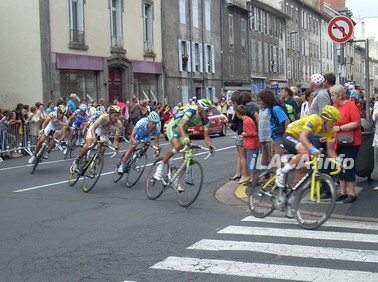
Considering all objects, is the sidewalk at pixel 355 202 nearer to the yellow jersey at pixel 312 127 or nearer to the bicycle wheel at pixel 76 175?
the yellow jersey at pixel 312 127

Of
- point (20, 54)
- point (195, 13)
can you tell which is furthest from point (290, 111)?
point (195, 13)

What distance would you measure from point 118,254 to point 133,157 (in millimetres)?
5234

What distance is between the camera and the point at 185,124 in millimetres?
9859

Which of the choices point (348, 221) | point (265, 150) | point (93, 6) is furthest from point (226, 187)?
point (93, 6)

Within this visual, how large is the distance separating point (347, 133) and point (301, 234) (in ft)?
7.56

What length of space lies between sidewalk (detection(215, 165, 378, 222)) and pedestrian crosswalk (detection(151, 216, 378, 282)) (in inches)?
15.3

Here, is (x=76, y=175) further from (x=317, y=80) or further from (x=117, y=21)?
(x=117, y=21)

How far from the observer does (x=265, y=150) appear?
11242mm

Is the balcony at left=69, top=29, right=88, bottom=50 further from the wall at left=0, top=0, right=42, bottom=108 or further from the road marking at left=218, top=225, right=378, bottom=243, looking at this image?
the road marking at left=218, top=225, right=378, bottom=243

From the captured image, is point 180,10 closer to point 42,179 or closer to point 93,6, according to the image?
point 93,6

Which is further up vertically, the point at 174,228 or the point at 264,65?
the point at 264,65

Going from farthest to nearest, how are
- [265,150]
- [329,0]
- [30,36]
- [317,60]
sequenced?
[329,0], [317,60], [30,36], [265,150]

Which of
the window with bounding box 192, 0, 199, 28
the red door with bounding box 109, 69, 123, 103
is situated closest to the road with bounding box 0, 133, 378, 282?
the red door with bounding box 109, 69, 123, 103

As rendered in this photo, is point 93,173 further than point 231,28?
No
